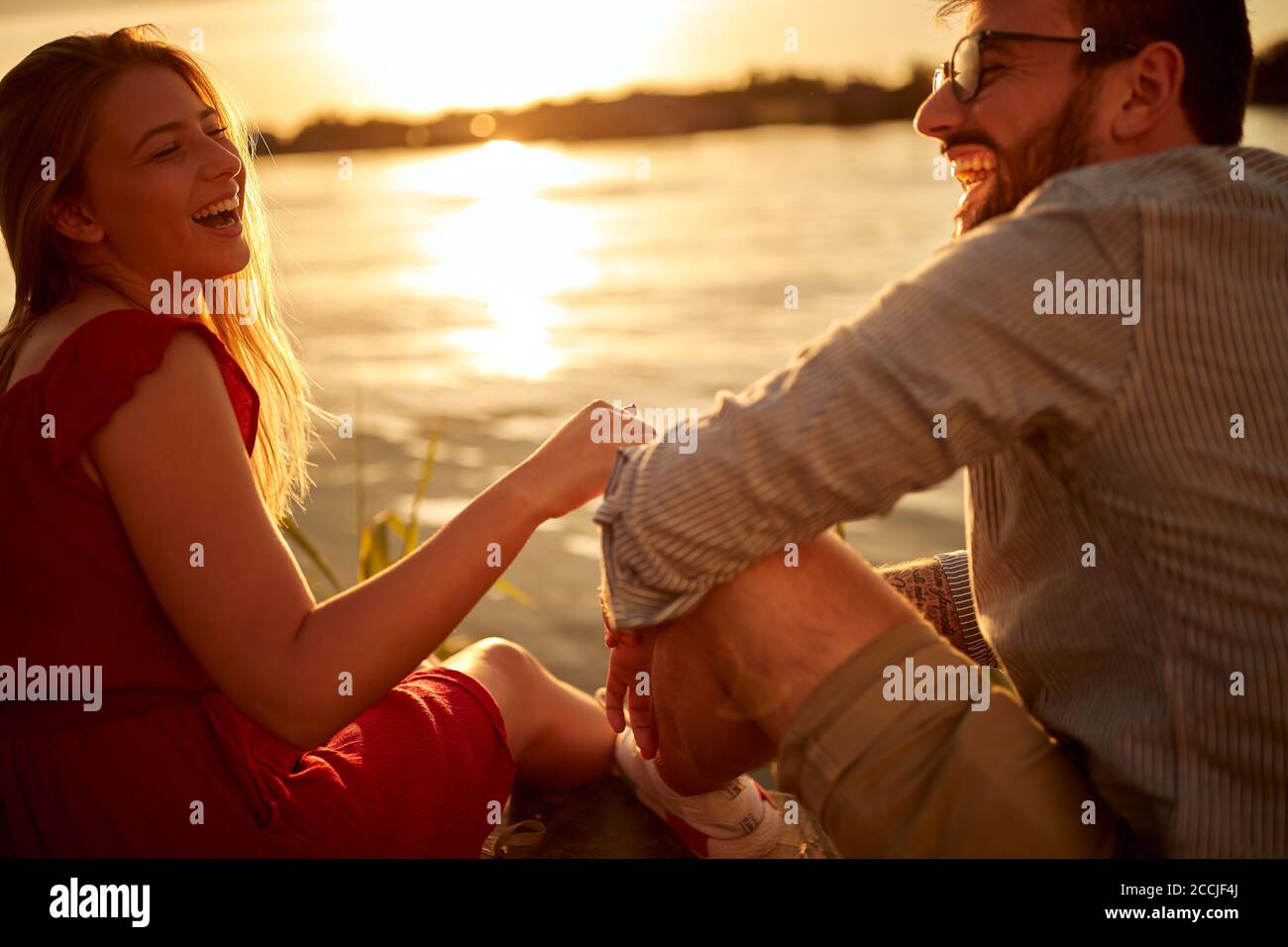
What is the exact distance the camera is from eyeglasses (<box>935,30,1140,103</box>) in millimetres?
1904

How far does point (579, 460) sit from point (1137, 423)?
825 mm

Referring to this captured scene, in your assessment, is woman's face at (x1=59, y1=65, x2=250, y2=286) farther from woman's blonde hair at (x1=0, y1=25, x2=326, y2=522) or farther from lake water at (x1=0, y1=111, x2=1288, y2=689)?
lake water at (x1=0, y1=111, x2=1288, y2=689)

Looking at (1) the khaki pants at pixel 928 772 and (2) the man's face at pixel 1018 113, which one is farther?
(2) the man's face at pixel 1018 113

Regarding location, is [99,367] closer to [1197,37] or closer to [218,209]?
[218,209]

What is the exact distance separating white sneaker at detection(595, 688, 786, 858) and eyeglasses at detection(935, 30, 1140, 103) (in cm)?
127

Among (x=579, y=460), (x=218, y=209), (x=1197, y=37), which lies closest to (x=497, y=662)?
(x=579, y=460)

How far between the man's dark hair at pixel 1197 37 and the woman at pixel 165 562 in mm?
992

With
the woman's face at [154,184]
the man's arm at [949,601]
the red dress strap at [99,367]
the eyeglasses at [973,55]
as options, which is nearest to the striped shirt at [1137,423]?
the eyeglasses at [973,55]

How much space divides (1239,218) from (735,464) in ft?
2.23

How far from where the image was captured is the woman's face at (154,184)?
6.35ft

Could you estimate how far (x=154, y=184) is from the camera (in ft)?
6.43
